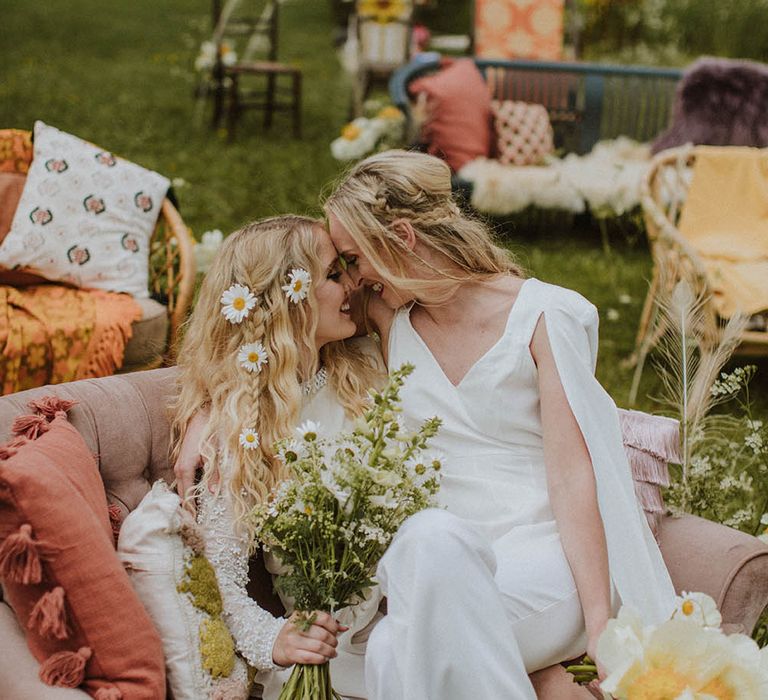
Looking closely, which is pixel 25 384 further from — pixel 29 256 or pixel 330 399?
pixel 330 399

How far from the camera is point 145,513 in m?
2.23

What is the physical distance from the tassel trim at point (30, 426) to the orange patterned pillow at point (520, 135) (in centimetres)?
535

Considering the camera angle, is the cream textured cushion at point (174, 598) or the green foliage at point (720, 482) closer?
the cream textured cushion at point (174, 598)

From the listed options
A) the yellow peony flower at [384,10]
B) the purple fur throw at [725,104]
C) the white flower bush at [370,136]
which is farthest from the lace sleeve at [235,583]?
the yellow peony flower at [384,10]

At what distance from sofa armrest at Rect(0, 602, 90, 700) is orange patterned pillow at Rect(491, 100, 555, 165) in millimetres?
5717

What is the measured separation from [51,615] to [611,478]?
124 centimetres

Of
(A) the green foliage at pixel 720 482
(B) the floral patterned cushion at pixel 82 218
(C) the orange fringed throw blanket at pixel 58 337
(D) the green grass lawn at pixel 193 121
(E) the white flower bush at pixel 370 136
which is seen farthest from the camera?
(D) the green grass lawn at pixel 193 121

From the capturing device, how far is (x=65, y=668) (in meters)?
1.94

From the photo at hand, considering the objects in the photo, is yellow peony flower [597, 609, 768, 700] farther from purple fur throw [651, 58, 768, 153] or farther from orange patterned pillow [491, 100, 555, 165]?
orange patterned pillow [491, 100, 555, 165]

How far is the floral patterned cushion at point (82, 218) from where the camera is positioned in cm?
437

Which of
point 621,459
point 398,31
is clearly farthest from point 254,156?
point 621,459

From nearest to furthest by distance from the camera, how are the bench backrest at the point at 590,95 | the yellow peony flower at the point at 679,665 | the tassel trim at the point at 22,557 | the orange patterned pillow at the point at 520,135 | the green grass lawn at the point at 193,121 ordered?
1. the yellow peony flower at the point at 679,665
2. the tassel trim at the point at 22,557
3. the green grass lawn at the point at 193,121
4. the orange patterned pillow at the point at 520,135
5. the bench backrest at the point at 590,95

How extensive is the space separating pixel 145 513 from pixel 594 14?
39.7 feet

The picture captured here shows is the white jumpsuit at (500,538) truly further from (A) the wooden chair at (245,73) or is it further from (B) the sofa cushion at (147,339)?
(A) the wooden chair at (245,73)
